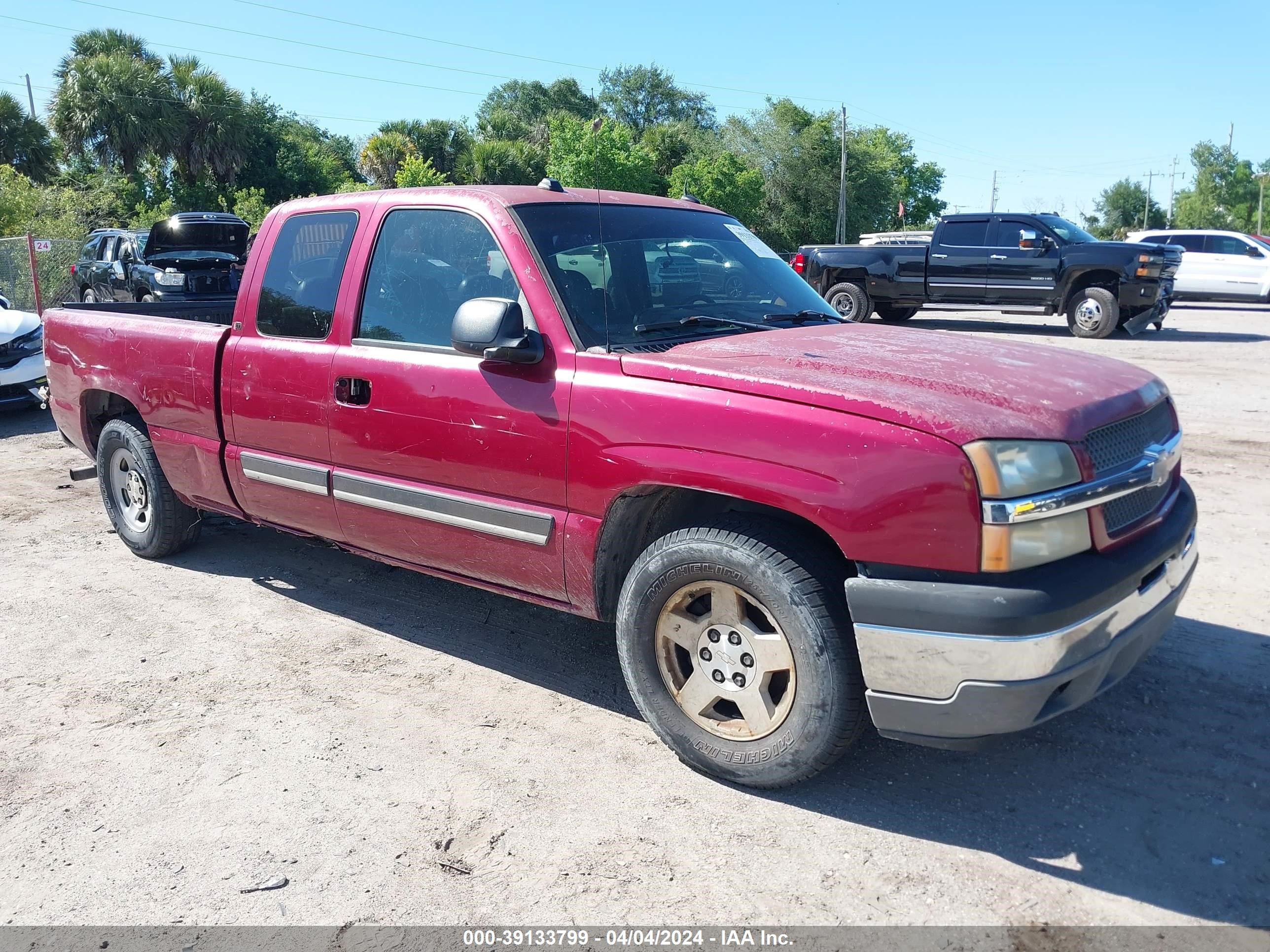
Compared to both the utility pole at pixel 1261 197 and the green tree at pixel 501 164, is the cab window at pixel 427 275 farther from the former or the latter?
the utility pole at pixel 1261 197

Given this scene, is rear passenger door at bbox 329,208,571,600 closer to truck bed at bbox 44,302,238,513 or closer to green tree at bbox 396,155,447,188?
truck bed at bbox 44,302,238,513

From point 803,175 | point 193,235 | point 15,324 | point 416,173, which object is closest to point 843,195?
point 803,175

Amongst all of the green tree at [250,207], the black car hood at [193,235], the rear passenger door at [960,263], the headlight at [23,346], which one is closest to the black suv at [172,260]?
the black car hood at [193,235]

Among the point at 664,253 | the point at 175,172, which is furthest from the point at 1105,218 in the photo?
the point at 664,253

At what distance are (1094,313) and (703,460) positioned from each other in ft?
48.0

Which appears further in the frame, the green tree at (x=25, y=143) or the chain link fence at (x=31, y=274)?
the green tree at (x=25, y=143)

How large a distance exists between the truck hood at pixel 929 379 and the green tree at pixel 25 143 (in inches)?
Answer: 1580

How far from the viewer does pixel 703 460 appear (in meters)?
3.06

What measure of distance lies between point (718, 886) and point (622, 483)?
126cm

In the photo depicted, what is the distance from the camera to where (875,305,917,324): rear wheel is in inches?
710

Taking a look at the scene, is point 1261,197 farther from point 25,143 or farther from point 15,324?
point 15,324

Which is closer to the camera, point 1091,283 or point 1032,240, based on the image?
point 1091,283

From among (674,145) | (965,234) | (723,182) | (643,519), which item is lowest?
(643,519)

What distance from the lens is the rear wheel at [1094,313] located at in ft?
50.6
